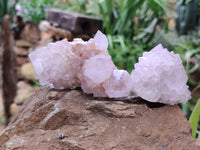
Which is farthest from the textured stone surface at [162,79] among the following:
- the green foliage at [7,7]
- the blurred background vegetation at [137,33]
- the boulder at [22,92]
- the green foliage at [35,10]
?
the green foliage at [7,7]

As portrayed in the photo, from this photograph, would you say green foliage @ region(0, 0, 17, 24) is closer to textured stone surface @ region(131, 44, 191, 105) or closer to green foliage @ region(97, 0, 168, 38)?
green foliage @ region(97, 0, 168, 38)

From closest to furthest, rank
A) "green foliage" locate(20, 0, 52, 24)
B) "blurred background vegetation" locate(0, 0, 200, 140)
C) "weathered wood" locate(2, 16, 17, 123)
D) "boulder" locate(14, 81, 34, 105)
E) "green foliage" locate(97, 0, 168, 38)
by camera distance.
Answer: "blurred background vegetation" locate(0, 0, 200, 140)
"green foliage" locate(97, 0, 168, 38)
"weathered wood" locate(2, 16, 17, 123)
"boulder" locate(14, 81, 34, 105)
"green foliage" locate(20, 0, 52, 24)

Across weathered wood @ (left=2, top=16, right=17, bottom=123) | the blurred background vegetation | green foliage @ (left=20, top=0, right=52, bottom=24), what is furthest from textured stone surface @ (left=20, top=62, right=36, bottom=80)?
the blurred background vegetation

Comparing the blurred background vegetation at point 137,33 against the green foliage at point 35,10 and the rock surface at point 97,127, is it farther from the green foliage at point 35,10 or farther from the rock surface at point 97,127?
the green foliage at point 35,10

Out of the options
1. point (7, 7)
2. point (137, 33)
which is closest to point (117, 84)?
point (137, 33)

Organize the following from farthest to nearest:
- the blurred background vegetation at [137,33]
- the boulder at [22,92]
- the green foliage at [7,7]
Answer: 1. the green foliage at [7,7]
2. the boulder at [22,92]
3. the blurred background vegetation at [137,33]

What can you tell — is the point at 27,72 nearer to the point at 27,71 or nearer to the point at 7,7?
the point at 27,71
